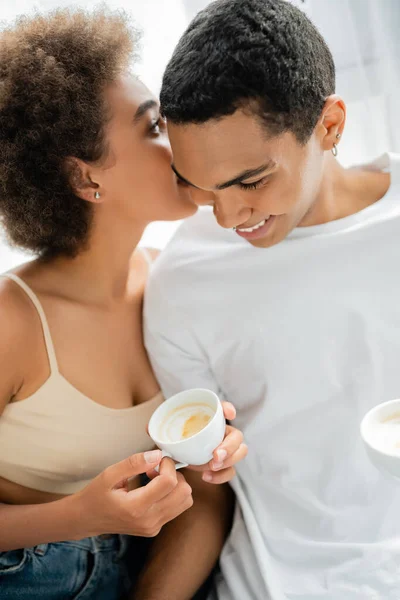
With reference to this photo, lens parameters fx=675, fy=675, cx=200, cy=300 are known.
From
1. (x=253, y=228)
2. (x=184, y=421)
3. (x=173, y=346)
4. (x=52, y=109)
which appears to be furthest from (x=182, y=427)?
(x=52, y=109)

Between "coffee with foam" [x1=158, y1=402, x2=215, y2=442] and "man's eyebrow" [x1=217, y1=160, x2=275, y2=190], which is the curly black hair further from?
"coffee with foam" [x1=158, y1=402, x2=215, y2=442]

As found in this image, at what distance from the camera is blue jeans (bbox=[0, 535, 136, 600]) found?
1462 mm

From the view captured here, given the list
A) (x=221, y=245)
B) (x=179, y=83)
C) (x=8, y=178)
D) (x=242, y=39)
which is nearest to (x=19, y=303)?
(x=8, y=178)

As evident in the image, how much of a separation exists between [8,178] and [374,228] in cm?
81

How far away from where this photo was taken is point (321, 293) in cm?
147

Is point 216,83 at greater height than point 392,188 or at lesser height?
greater

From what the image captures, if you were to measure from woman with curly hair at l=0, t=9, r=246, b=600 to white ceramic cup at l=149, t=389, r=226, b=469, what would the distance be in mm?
77

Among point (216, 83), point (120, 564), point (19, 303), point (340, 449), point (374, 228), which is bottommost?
point (120, 564)

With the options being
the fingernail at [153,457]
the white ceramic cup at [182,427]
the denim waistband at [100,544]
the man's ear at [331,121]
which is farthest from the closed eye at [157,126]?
the denim waistband at [100,544]

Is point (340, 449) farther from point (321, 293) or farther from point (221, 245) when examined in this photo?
point (221, 245)

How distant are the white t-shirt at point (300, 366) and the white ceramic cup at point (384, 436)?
13.2 inches

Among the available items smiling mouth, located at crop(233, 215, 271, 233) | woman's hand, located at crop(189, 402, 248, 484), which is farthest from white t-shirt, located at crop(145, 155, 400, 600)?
woman's hand, located at crop(189, 402, 248, 484)

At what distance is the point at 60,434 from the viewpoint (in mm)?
1525

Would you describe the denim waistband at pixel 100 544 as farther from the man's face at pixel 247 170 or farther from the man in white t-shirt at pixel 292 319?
the man's face at pixel 247 170
